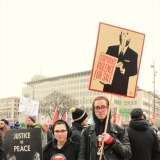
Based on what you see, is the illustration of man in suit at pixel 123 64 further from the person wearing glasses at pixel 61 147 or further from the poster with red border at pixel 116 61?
the person wearing glasses at pixel 61 147

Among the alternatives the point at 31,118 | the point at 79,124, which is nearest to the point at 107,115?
the point at 79,124

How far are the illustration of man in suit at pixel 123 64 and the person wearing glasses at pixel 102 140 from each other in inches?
12.0

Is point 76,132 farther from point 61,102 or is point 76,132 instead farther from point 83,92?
point 83,92

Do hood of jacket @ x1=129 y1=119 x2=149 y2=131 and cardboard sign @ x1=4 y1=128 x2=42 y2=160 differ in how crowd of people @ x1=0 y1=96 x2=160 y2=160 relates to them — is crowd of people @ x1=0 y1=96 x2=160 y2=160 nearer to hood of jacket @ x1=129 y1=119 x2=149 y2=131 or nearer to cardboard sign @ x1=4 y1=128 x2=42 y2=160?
cardboard sign @ x1=4 y1=128 x2=42 y2=160

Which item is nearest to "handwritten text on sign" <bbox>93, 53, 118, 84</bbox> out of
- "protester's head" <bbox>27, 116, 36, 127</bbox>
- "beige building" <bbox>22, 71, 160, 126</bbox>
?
"protester's head" <bbox>27, 116, 36, 127</bbox>

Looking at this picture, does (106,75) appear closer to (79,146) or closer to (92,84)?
(92,84)

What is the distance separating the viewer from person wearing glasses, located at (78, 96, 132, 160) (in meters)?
3.17

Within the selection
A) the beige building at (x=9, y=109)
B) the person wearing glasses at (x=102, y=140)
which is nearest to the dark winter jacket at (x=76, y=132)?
the person wearing glasses at (x=102, y=140)

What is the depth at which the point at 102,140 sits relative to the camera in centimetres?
314

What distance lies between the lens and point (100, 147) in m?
3.28

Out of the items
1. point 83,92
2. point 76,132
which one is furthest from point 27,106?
point 83,92

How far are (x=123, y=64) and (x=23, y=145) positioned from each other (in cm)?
167

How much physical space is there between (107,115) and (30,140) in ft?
3.45

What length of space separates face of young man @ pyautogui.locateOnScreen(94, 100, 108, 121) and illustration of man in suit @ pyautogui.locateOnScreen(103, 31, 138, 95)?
11.4 inches
